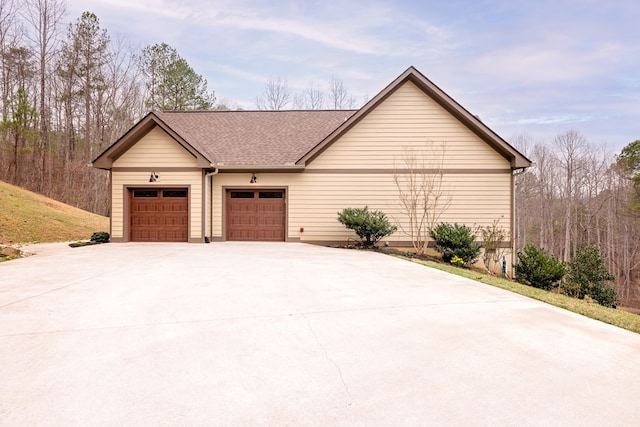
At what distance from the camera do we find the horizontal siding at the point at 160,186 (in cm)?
1430

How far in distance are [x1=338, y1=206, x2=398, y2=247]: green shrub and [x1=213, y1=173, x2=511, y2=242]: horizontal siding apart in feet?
2.75

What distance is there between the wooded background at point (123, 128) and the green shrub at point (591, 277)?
18.5m

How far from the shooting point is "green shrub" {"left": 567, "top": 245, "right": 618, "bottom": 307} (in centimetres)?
1238

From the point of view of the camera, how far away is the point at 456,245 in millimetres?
12039

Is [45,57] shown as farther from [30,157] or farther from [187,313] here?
[187,313]

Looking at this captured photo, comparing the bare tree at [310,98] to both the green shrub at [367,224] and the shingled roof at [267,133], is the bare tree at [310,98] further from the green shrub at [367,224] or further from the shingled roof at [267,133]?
the green shrub at [367,224]

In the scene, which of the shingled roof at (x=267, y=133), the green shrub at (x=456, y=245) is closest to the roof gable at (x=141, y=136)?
the shingled roof at (x=267, y=133)

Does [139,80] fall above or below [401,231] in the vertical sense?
above

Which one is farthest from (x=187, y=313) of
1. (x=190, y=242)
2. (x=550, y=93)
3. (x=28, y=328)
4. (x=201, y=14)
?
(x=550, y=93)

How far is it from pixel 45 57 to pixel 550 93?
38.5m

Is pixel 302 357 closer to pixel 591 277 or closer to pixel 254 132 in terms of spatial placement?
pixel 591 277

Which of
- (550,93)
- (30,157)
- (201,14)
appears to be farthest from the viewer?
(550,93)

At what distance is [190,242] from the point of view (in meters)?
14.2

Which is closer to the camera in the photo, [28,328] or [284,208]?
[28,328]
